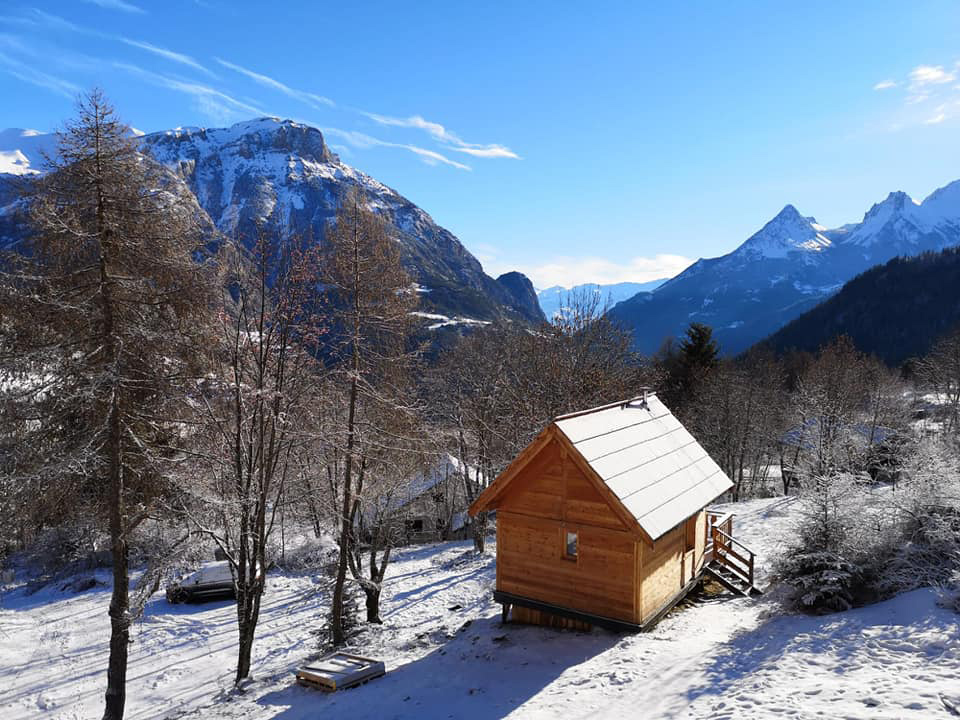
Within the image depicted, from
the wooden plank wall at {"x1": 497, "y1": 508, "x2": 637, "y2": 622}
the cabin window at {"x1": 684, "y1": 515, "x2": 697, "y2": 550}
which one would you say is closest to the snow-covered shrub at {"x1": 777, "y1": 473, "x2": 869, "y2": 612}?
the cabin window at {"x1": 684, "y1": 515, "x2": 697, "y2": 550}

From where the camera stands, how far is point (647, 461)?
14336mm

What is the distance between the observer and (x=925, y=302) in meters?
110

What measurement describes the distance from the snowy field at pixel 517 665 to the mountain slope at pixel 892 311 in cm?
10087

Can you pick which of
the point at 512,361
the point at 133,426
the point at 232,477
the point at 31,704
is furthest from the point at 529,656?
the point at 512,361

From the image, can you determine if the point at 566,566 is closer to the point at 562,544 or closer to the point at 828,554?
the point at 562,544

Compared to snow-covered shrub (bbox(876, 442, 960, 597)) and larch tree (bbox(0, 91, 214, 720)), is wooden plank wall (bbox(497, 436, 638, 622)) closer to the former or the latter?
snow-covered shrub (bbox(876, 442, 960, 597))

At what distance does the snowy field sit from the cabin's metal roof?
2852 millimetres

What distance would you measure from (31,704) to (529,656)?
1395 cm

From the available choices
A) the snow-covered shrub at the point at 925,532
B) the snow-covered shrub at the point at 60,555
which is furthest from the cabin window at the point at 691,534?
the snow-covered shrub at the point at 60,555

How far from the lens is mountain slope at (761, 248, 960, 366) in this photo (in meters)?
105

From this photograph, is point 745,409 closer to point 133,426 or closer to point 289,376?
point 289,376

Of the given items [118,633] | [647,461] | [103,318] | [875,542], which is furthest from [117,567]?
[875,542]

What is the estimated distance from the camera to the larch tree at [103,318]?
9.34 m

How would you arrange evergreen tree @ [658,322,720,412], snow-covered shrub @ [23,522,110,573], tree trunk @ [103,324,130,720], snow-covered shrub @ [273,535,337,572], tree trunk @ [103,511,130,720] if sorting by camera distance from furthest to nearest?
1. evergreen tree @ [658,322,720,412]
2. snow-covered shrub @ [273,535,337,572]
3. snow-covered shrub @ [23,522,110,573]
4. tree trunk @ [103,511,130,720]
5. tree trunk @ [103,324,130,720]
